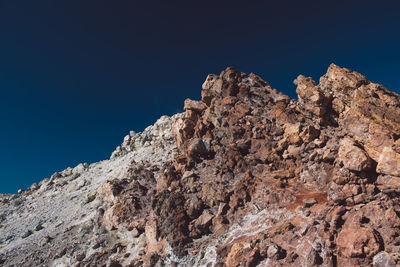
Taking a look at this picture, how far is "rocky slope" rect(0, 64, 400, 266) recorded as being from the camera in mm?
14367

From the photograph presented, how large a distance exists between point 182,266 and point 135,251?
7411 millimetres

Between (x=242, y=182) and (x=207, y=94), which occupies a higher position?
(x=207, y=94)

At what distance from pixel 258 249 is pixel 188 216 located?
9401 mm

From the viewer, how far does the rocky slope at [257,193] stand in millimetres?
14367

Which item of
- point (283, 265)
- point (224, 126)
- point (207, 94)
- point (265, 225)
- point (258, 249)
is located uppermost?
point (207, 94)

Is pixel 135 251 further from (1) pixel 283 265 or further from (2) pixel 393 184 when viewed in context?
(2) pixel 393 184

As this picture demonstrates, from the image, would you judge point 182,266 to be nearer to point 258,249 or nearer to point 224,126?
point 258,249

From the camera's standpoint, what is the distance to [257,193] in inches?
850

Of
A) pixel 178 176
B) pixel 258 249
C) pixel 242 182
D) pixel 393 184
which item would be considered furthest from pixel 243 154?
pixel 393 184

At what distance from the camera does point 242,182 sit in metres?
22.9

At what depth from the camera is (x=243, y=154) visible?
84.5ft

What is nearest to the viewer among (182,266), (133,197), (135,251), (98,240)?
(182,266)

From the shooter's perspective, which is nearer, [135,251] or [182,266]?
[182,266]

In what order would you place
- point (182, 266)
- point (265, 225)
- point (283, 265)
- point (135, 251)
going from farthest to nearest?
point (135, 251), point (182, 266), point (265, 225), point (283, 265)
